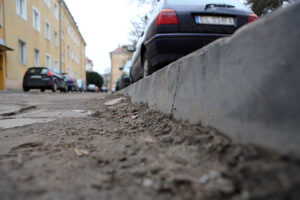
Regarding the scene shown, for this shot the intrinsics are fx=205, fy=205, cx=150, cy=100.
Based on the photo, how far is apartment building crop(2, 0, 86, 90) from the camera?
12250 millimetres

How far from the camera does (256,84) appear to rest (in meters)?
0.78

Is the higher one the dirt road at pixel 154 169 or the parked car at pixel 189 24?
the parked car at pixel 189 24

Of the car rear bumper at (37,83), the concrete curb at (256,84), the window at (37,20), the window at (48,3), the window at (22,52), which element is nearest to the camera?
the concrete curb at (256,84)

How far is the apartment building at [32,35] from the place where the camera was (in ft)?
40.2

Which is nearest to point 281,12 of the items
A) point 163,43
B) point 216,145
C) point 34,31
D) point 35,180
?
point 216,145

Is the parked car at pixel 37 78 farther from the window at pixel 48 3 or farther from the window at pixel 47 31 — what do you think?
the window at pixel 48 3

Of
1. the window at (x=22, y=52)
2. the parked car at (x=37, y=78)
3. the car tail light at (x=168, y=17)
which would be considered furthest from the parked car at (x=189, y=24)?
the window at (x=22, y=52)

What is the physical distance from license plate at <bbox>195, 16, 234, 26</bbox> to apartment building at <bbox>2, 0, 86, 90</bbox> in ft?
40.9

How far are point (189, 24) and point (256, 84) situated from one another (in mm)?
2378

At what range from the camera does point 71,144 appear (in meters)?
1.40

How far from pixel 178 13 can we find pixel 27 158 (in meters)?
2.60

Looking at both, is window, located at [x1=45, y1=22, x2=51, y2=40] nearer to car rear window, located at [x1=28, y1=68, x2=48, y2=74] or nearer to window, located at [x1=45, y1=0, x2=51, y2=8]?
window, located at [x1=45, y1=0, x2=51, y2=8]

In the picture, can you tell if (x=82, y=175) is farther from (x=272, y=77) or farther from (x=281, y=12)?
(x=281, y=12)

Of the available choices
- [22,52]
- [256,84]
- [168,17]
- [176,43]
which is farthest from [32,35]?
[256,84]
